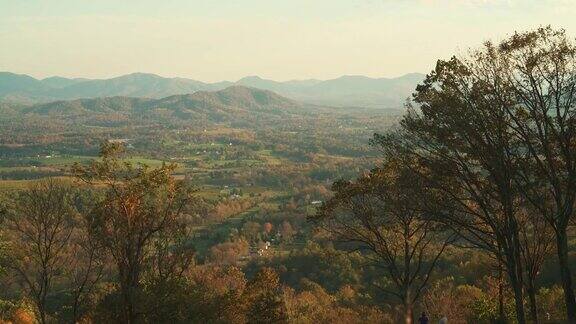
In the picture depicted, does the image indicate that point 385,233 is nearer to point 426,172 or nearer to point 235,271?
point 426,172

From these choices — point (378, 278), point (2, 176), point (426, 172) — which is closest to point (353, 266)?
point (378, 278)

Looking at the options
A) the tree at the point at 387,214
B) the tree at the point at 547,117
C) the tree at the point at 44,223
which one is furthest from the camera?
the tree at the point at 44,223

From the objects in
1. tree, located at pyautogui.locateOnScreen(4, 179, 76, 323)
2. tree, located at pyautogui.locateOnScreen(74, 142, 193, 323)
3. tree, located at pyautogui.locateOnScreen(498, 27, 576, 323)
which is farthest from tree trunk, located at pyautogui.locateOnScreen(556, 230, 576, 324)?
tree, located at pyautogui.locateOnScreen(4, 179, 76, 323)

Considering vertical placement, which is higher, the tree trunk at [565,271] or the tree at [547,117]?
the tree at [547,117]

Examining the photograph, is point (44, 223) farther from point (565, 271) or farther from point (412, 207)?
point (565, 271)

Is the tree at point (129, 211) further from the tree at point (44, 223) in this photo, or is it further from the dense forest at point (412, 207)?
the tree at point (44, 223)

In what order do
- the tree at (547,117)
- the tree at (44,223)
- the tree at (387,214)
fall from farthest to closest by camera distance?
the tree at (44,223)
the tree at (387,214)
the tree at (547,117)

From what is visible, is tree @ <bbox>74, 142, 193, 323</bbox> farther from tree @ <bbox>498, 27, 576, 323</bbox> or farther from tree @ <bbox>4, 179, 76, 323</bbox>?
tree @ <bbox>498, 27, 576, 323</bbox>

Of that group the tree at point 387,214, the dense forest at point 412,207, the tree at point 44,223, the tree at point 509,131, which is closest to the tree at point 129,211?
the dense forest at point 412,207
